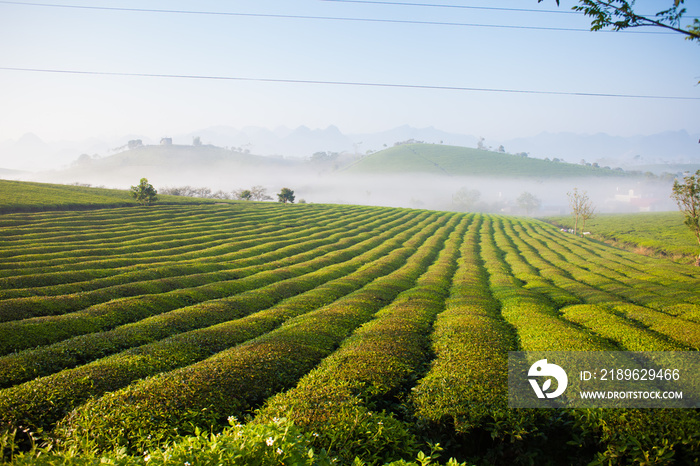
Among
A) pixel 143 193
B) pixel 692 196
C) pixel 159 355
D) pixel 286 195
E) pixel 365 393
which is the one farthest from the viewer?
pixel 286 195

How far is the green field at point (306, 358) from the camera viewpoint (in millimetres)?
7523

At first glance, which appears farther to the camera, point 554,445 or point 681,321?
point 681,321

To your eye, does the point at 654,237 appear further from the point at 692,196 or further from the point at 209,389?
the point at 209,389

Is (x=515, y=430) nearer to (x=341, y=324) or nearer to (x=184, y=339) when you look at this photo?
(x=341, y=324)

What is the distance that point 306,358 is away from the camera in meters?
12.3

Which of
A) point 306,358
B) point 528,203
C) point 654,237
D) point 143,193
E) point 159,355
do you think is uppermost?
point 143,193

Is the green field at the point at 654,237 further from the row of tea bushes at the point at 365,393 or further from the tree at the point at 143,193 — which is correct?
the tree at the point at 143,193

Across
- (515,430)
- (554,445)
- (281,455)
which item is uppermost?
(281,455)

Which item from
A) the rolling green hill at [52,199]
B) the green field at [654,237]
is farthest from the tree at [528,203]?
the rolling green hill at [52,199]

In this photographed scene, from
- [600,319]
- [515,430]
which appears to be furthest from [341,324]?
[600,319]

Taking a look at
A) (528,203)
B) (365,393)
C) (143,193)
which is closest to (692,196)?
(365,393)

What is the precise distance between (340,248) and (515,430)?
117 feet

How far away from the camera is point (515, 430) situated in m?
8.13

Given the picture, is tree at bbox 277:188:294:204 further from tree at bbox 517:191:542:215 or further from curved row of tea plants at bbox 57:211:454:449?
tree at bbox 517:191:542:215
